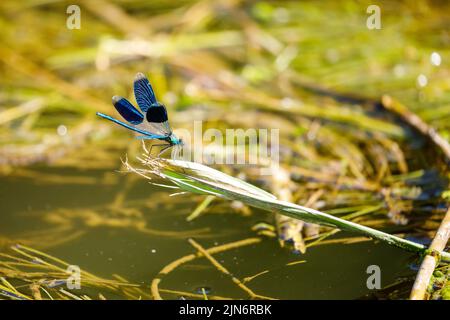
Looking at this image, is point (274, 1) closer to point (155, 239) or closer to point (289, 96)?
point (289, 96)

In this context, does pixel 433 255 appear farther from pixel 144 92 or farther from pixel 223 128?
pixel 223 128

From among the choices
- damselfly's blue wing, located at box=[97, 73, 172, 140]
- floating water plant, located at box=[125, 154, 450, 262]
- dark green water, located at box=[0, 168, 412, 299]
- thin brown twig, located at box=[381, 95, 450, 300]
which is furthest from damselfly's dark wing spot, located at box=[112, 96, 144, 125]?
thin brown twig, located at box=[381, 95, 450, 300]

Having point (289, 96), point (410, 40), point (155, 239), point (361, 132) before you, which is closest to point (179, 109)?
point (289, 96)

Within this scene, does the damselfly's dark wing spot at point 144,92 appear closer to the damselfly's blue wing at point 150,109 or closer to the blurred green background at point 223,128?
the damselfly's blue wing at point 150,109

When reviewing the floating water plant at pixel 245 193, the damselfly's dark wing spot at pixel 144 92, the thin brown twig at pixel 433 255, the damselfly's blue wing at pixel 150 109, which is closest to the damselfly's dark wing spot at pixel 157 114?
the damselfly's blue wing at pixel 150 109

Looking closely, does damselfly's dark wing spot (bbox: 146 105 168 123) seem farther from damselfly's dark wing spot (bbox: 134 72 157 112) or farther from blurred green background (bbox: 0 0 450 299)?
blurred green background (bbox: 0 0 450 299)

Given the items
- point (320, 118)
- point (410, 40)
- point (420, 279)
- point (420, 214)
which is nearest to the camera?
point (420, 279)

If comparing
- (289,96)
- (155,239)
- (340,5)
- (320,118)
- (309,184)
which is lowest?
(155,239)
